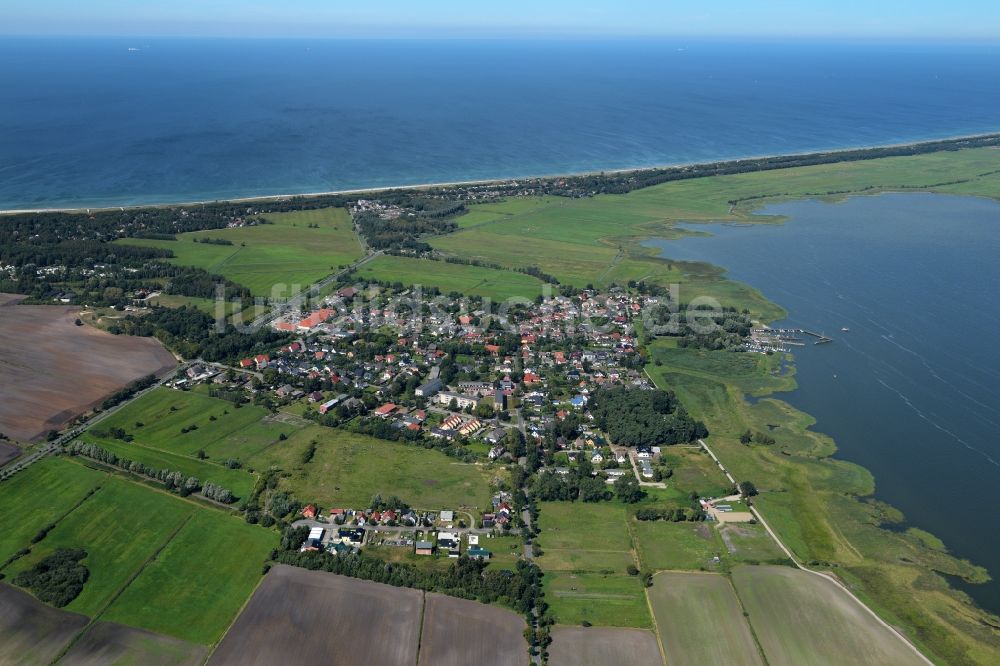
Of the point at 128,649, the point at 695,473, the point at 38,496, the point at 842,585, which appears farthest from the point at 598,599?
the point at 38,496

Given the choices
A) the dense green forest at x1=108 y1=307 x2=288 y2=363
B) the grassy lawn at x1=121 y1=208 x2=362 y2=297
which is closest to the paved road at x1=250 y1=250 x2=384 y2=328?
the grassy lawn at x1=121 y1=208 x2=362 y2=297

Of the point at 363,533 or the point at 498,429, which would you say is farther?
the point at 498,429

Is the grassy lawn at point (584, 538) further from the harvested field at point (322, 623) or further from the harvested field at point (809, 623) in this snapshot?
the harvested field at point (322, 623)

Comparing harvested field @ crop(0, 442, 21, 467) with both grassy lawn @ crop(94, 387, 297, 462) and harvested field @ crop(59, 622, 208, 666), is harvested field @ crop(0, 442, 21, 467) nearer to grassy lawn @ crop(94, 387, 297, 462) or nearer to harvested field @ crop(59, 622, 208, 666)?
grassy lawn @ crop(94, 387, 297, 462)

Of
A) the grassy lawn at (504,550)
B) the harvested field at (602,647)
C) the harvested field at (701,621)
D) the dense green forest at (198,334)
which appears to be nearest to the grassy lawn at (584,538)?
the grassy lawn at (504,550)

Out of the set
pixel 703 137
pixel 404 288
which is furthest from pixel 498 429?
pixel 703 137

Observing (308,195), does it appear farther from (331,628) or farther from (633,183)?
(331,628)
